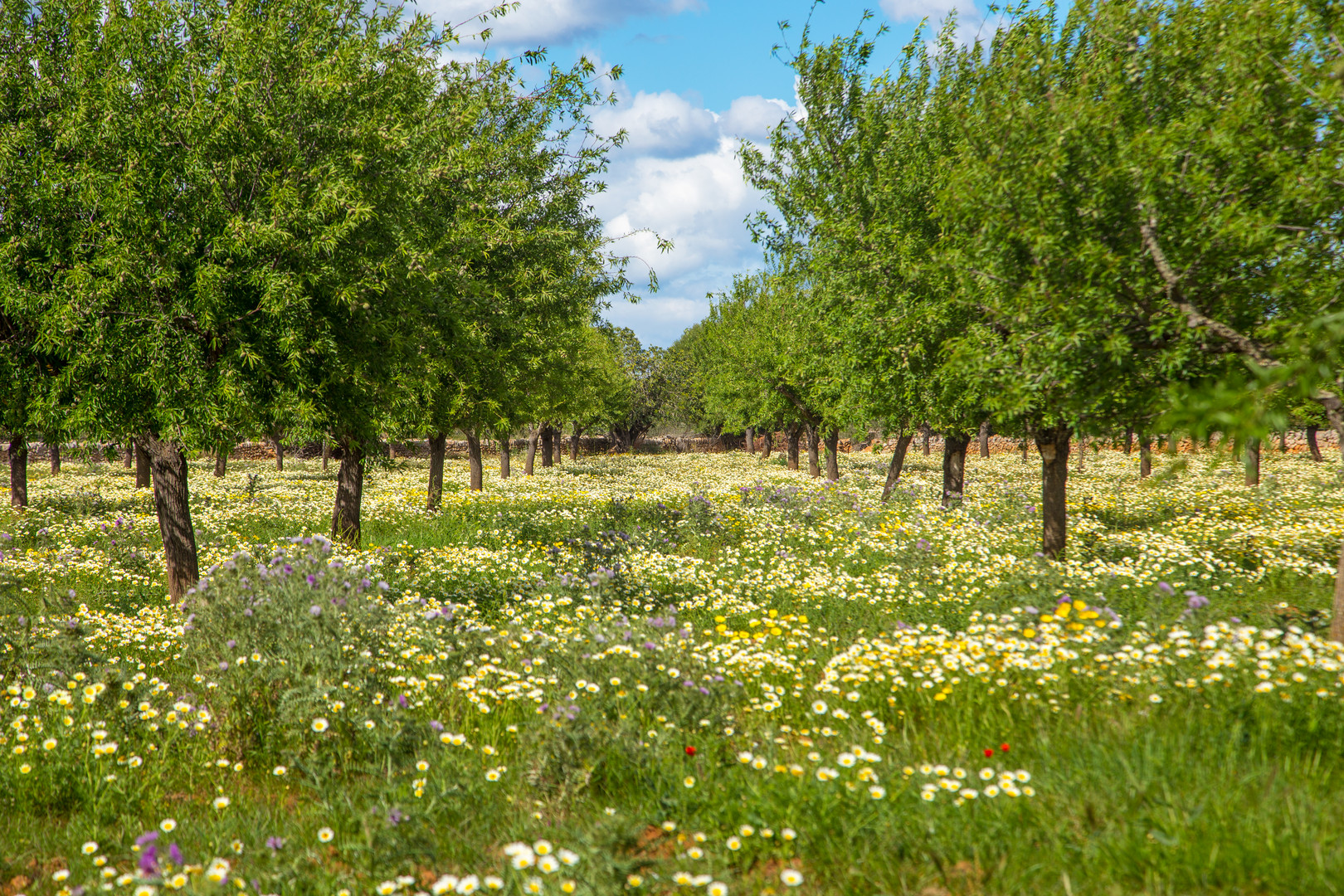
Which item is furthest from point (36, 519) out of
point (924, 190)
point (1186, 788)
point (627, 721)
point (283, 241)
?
point (1186, 788)

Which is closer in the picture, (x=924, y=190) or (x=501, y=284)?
(x=924, y=190)

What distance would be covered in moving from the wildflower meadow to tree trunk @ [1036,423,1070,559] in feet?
5.98

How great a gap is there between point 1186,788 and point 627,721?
312 centimetres

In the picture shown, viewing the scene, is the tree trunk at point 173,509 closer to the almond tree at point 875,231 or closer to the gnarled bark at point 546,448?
the almond tree at point 875,231

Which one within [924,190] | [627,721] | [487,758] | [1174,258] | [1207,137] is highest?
[924,190]

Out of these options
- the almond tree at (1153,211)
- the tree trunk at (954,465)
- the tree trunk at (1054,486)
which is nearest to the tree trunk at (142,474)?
the tree trunk at (954,465)

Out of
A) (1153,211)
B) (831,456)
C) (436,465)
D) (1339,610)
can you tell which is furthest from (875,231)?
(831,456)

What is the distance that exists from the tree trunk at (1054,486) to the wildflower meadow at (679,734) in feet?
5.98

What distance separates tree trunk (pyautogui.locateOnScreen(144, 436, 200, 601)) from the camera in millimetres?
9453

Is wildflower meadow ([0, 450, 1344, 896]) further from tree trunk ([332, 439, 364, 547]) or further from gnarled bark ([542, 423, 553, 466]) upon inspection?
gnarled bark ([542, 423, 553, 466])

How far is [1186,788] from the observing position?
3.73 m

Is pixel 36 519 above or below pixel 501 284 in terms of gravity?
below

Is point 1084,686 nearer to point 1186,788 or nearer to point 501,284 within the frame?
point 1186,788

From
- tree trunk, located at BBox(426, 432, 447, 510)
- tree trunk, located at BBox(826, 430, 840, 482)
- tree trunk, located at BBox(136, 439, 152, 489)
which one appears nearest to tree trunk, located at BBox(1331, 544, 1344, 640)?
tree trunk, located at BBox(426, 432, 447, 510)
